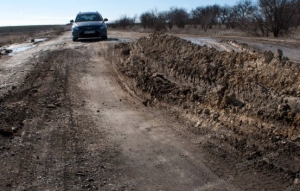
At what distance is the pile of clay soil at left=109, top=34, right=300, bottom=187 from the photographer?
5.07 meters

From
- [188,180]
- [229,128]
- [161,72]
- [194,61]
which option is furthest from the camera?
[161,72]

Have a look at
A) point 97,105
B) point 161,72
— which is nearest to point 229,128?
point 97,105

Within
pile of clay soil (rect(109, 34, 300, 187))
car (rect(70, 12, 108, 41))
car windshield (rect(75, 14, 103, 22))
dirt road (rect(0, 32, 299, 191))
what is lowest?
dirt road (rect(0, 32, 299, 191))

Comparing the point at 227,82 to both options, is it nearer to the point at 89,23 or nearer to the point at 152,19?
the point at 89,23

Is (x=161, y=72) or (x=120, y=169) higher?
(x=161, y=72)

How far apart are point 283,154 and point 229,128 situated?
3.78 ft

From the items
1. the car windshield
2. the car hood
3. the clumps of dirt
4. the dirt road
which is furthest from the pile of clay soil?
the car windshield

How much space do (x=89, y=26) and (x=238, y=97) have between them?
51.9ft

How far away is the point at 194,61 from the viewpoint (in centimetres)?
851

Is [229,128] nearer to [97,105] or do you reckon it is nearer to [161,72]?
[97,105]

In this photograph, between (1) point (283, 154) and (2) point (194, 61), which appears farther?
(2) point (194, 61)

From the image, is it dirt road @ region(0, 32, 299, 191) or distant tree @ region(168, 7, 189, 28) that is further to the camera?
distant tree @ region(168, 7, 189, 28)

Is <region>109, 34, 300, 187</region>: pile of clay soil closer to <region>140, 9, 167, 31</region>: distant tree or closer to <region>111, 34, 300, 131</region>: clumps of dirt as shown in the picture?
<region>111, 34, 300, 131</region>: clumps of dirt

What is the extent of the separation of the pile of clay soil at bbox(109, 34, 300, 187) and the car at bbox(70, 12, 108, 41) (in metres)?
12.0
